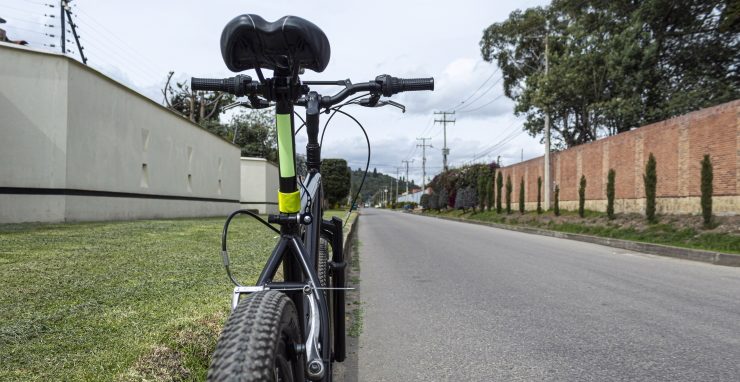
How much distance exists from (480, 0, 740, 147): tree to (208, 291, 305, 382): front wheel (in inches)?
1014

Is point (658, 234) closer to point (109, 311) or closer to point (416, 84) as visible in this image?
point (416, 84)

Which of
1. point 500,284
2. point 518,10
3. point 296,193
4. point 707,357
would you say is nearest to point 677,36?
point 518,10

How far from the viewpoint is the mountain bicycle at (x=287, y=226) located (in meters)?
1.31

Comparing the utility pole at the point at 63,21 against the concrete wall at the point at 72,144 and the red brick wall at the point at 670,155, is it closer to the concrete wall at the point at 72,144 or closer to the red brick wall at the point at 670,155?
the concrete wall at the point at 72,144

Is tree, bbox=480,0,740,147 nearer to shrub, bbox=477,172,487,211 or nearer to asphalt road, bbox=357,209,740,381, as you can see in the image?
shrub, bbox=477,172,487,211

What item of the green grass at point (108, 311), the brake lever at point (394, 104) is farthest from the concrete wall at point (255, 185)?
the brake lever at point (394, 104)

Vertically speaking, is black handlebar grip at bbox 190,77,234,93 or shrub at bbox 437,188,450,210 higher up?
black handlebar grip at bbox 190,77,234,93

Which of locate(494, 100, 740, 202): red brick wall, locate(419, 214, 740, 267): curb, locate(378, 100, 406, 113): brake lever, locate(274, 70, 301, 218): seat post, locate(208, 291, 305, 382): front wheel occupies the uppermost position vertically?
locate(494, 100, 740, 202): red brick wall

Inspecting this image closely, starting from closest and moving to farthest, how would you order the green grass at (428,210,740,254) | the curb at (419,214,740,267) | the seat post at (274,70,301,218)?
the seat post at (274,70,301,218)
the curb at (419,214,740,267)
the green grass at (428,210,740,254)

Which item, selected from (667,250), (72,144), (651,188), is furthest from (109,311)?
(651,188)

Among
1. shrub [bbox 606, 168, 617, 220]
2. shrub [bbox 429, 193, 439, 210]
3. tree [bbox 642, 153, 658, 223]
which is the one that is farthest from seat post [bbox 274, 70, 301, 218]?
shrub [bbox 429, 193, 439, 210]

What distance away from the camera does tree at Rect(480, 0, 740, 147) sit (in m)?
23.2

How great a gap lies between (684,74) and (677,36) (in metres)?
1.93

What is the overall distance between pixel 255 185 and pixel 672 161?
2620 centimetres
